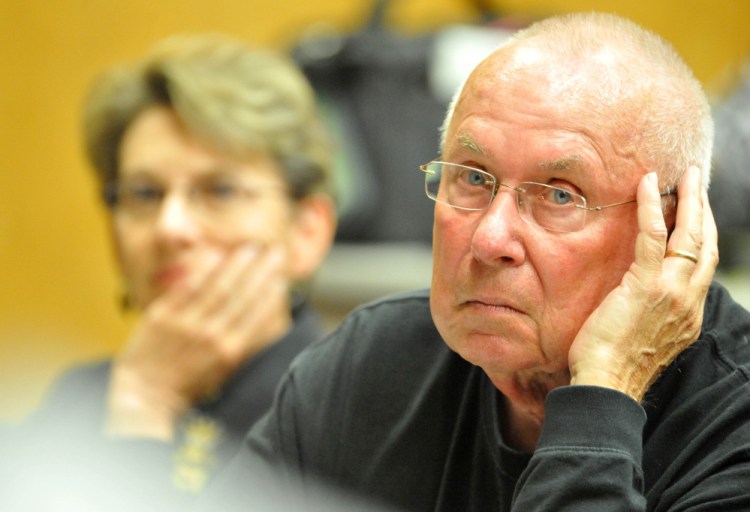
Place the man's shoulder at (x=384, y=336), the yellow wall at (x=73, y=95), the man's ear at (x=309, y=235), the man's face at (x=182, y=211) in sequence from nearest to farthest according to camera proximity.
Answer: the man's shoulder at (x=384, y=336) < the man's face at (x=182, y=211) < the man's ear at (x=309, y=235) < the yellow wall at (x=73, y=95)

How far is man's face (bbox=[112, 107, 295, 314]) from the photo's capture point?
2.02 metres

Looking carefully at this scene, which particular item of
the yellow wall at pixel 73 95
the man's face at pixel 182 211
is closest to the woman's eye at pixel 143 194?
the man's face at pixel 182 211

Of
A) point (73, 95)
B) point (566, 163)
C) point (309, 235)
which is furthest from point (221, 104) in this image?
point (73, 95)

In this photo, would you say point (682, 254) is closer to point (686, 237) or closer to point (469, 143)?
point (686, 237)

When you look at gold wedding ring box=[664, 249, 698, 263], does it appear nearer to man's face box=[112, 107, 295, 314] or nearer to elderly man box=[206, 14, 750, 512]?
elderly man box=[206, 14, 750, 512]

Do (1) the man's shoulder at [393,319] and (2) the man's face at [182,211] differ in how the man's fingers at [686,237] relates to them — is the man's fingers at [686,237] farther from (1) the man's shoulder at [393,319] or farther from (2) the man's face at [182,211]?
(2) the man's face at [182,211]

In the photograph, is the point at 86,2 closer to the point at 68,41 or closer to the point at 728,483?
the point at 68,41

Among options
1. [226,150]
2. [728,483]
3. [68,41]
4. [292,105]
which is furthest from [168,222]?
[68,41]

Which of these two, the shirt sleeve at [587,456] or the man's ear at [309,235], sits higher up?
the shirt sleeve at [587,456]

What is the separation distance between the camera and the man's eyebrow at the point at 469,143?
118cm

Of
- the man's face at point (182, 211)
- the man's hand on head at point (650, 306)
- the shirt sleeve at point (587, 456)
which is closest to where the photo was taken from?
the shirt sleeve at point (587, 456)

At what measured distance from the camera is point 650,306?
1.11 meters

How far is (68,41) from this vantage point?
342 centimetres

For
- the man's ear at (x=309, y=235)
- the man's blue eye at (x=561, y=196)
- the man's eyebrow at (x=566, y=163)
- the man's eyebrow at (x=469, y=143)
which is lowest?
the man's ear at (x=309, y=235)
